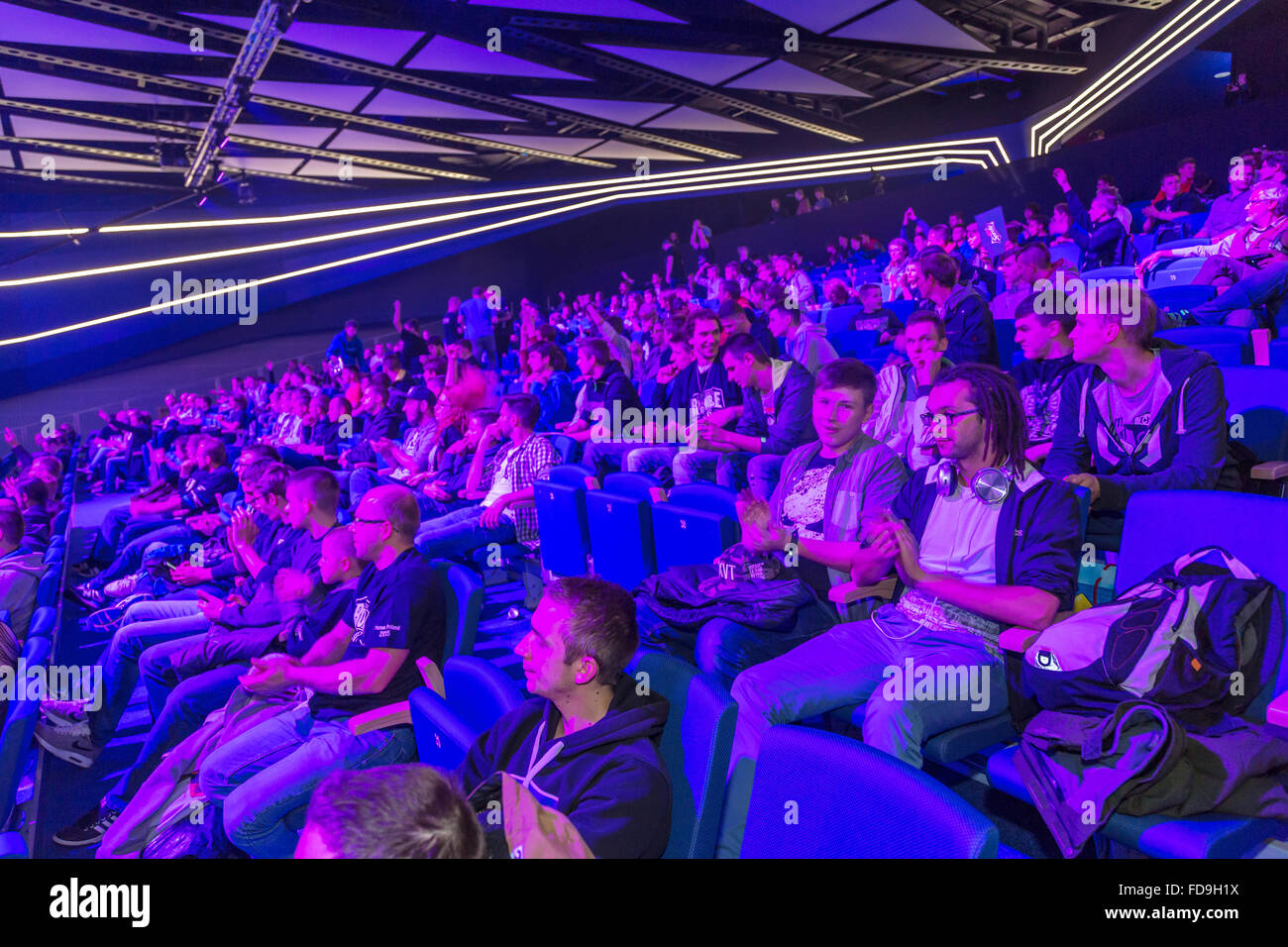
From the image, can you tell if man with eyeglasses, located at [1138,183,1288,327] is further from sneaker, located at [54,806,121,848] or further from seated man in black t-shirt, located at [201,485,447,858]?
sneaker, located at [54,806,121,848]

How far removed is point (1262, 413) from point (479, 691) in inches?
93.7

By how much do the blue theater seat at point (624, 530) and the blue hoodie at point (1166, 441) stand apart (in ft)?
4.67

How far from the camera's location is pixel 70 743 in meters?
2.85

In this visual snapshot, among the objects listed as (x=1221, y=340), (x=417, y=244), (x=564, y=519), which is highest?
(x=417, y=244)

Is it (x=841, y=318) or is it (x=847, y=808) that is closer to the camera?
(x=847, y=808)

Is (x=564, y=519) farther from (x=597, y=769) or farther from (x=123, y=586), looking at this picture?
(x=123, y=586)

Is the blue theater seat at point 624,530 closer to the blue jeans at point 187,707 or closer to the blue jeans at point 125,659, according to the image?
the blue jeans at point 187,707

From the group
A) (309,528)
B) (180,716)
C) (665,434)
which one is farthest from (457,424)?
(180,716)

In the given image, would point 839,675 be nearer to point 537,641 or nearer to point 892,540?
point 892,540

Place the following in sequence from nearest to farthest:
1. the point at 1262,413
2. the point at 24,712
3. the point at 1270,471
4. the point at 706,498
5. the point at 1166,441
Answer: the point at 24,712
the point at 1270,471
the point at 1166,441
the point at 1262,413
the point at 706,498

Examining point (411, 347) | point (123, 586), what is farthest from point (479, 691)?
point (411, 347)

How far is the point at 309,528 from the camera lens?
10.1 ft

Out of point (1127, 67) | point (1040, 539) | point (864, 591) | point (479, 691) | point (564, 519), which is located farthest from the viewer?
point (1127, 67)

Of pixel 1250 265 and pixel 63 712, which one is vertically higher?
pixel 1250 265
